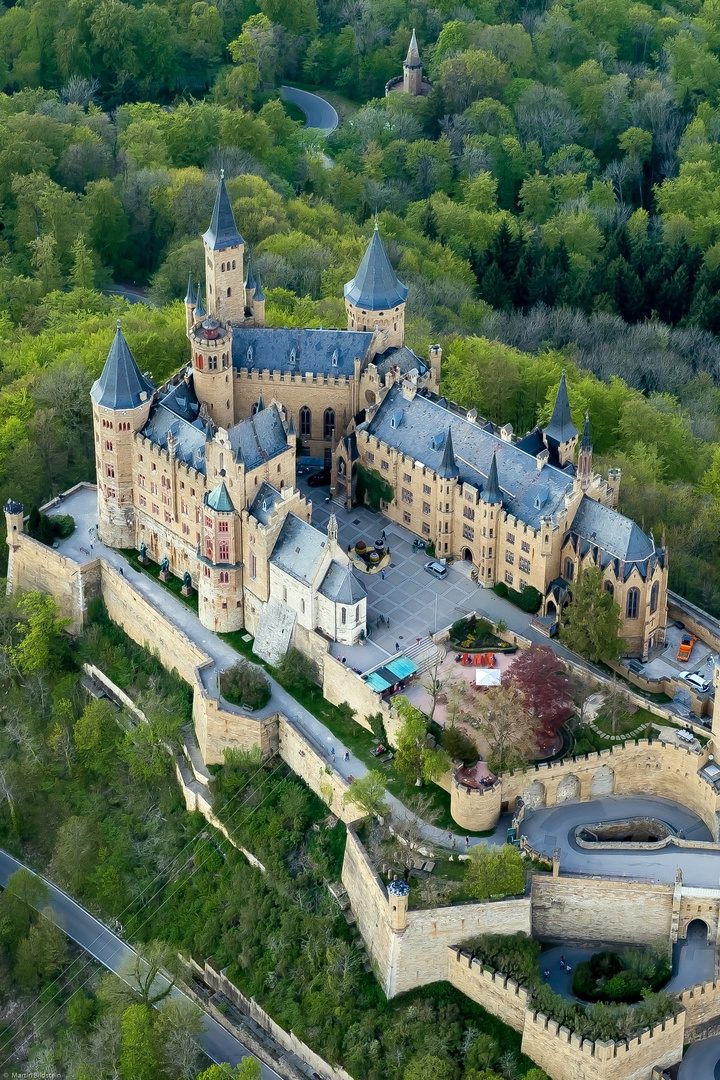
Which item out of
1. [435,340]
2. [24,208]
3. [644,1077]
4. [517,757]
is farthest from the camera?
[24,208]

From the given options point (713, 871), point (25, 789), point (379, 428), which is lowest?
point (25, 789)

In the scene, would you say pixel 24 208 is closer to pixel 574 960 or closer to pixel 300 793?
pixel 300 793

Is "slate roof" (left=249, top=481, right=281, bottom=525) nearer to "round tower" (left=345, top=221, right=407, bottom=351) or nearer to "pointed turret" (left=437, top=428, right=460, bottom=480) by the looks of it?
"pointed turret" (left=437, top=428, right=460, bottom=480)

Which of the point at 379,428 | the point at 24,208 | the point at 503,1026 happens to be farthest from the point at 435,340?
the point at 503,1026

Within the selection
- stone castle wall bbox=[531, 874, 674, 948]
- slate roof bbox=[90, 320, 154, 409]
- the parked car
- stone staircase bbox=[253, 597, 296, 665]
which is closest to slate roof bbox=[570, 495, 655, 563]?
the parked car

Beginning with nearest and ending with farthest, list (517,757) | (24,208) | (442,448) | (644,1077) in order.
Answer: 1. (644,1077)
2. (517,757)
3. (442,448)
4. (24,208)

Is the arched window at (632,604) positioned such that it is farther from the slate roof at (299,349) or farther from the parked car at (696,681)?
the slate roof at (299,349)

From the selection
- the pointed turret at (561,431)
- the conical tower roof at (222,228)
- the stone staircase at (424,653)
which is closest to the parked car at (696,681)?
the stone staircase at (424,653)
